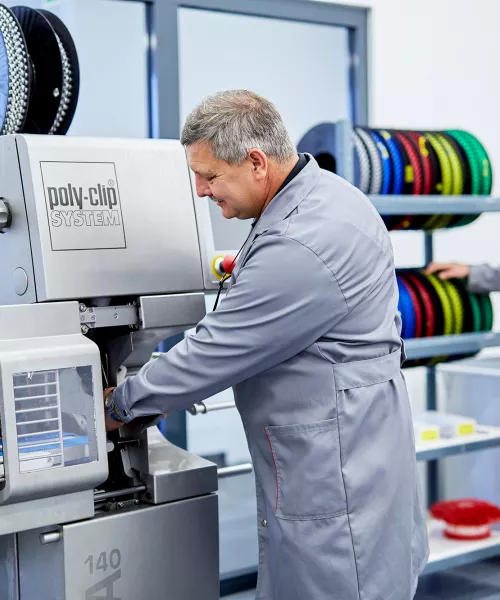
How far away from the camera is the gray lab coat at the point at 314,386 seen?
1593 mm

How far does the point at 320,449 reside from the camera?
5.40 feet

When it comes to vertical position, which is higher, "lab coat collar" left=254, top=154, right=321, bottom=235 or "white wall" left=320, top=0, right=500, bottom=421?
"white wall" left=320, top=0, right=500, bottom=421

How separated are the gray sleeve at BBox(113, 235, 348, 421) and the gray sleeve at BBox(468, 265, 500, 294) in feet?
5.03

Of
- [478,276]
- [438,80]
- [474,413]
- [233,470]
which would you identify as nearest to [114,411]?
[233,470]

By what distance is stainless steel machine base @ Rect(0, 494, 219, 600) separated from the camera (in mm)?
1655

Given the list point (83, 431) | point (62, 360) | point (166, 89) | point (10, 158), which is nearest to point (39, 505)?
point (83, 431)

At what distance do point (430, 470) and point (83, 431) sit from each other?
2.56 meters

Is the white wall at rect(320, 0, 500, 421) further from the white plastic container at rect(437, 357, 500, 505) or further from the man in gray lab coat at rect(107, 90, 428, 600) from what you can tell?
the man in gray lab coat at rect(107, 90, 428, 600)

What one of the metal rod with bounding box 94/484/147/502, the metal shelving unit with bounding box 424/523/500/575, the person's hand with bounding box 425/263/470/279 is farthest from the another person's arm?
the metal rod with bounding box 94/484/147/502

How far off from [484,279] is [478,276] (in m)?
0.02

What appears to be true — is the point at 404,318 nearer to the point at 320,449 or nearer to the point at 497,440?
the point at 497,440

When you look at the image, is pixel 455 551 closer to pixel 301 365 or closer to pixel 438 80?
pixel 301 365

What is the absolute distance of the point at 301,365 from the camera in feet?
5.42

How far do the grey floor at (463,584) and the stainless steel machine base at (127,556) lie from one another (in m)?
1.53
